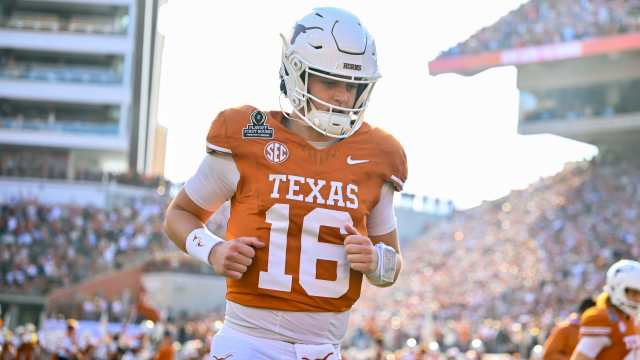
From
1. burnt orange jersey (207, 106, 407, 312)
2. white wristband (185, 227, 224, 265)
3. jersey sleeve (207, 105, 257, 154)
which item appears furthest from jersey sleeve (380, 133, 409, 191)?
white wristband (185, 227, 224, 265)

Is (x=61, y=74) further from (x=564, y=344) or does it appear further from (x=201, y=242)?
(x=201, y=242)

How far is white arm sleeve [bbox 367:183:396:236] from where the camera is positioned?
12.7 ft

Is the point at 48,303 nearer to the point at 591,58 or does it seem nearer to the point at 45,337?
the point at 45,337

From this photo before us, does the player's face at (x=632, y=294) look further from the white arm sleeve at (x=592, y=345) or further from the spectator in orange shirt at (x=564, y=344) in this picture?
the spectator in orange shirt at (x=564, y=344)

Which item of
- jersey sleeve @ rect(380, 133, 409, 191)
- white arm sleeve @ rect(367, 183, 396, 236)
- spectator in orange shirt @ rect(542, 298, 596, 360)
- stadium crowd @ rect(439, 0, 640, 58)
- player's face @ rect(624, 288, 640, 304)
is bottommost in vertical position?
spectator in orange shirt @ rect(542, 298, 596, 360)

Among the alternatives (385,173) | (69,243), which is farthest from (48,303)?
(385,173)

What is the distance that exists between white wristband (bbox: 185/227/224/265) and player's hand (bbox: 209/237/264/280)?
0.28 feet

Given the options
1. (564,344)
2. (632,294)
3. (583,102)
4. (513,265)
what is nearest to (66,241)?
(513,265)

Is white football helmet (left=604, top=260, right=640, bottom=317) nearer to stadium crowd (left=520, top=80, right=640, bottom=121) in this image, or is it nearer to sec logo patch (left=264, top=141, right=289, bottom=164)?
sec logo patch (left=264, top=141, right=289, bottom=164)

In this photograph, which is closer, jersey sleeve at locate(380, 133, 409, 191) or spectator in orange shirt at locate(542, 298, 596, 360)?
jersey sleeve at locate(380, 133, 409, 191)

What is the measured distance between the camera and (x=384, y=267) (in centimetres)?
366

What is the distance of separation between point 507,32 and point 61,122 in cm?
1686

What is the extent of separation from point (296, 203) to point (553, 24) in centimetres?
3596

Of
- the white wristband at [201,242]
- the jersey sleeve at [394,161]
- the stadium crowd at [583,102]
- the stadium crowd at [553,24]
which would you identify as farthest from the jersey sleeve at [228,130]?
the stadium crowd at [583,102]
